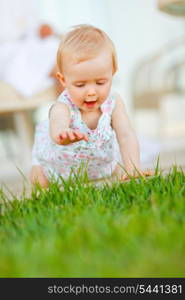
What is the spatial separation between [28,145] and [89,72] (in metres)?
2.29

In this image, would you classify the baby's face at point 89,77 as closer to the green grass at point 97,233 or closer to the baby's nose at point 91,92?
the baby's nose at point 91,92

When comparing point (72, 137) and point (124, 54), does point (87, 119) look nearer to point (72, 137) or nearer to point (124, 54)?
point (72, 137)

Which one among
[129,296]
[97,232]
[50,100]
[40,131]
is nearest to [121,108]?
[40,131]

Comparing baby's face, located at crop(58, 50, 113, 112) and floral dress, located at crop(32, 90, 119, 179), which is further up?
baby's face, located at crop(58, 50, 113, 112)

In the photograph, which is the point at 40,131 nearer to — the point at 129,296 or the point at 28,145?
the point at 129,296

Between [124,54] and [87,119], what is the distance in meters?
4.54

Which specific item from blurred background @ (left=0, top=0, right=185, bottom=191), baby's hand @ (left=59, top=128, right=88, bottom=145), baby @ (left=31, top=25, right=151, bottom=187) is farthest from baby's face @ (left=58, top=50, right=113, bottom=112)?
blurred background @ (left=0, top=0, right=185, bottom=191)

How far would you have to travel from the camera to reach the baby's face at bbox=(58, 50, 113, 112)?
1.68 metres

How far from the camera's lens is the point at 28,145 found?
392cm

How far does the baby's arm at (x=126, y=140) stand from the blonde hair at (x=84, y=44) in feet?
0.60

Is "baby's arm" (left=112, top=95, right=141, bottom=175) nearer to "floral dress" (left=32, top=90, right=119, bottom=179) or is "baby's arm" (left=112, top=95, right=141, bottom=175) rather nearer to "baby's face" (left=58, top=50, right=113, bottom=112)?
"floral dress" (left=32, top=90, right=119, bottom=179)

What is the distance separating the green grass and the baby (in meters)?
0.16

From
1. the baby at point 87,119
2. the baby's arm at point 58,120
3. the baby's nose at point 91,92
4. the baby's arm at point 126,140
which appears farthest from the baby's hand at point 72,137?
the baby's arm at point 126,140

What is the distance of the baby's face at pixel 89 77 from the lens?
1.68m
